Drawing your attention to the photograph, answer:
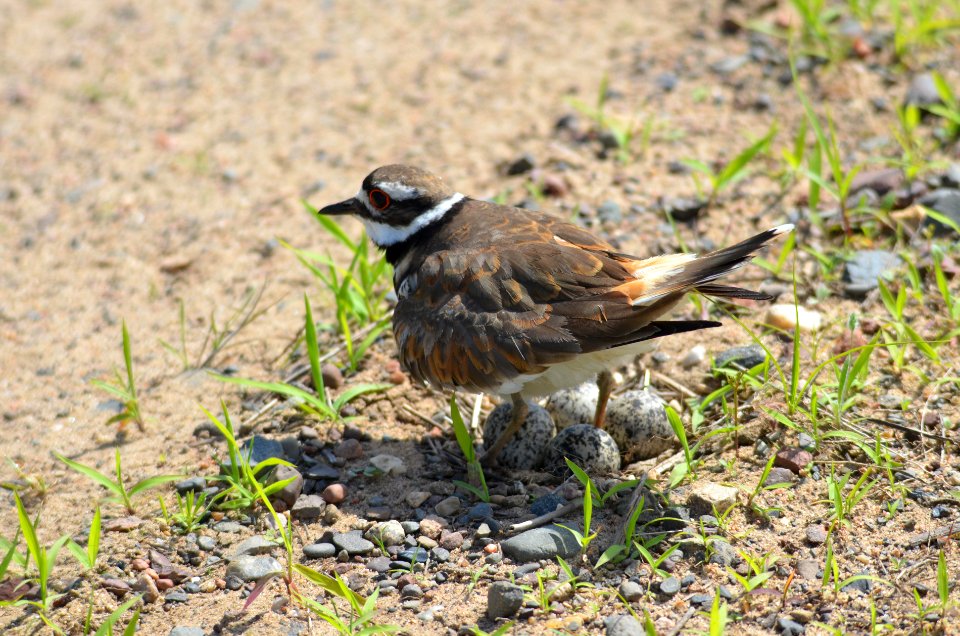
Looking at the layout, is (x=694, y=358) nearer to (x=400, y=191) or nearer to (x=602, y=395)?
(x=602, y=395)

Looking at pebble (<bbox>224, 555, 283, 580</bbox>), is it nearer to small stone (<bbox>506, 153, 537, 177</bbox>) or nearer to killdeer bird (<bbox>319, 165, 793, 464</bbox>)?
killdeer bird (<bbox>319, 165, 793, 464</bbox>)

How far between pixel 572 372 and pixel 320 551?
1.40m

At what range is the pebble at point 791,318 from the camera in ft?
17.7

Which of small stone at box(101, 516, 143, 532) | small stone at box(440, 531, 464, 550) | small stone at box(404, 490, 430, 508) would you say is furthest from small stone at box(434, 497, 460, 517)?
small stone at box(101, 516, 143, 532)

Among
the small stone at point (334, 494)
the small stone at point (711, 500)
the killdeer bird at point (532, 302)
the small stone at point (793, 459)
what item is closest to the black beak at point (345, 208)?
the killdeer bird at point (532, 302)

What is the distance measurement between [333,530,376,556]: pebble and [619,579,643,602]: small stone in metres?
1.13

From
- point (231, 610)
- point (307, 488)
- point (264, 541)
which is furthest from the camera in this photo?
point (307, 488)

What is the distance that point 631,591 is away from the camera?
4000mm

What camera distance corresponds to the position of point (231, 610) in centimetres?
411

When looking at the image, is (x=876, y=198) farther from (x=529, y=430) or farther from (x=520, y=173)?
(x=529, y=430)

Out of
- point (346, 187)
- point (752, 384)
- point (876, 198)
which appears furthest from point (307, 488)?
point (876, 198)

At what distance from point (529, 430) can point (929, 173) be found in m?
3.32

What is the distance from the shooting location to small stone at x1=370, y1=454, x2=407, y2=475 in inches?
194

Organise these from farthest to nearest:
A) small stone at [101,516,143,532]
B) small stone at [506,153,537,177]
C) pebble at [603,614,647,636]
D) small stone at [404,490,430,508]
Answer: small stone at [506,153,537,177]
small stone at [404,490,430,508]
small stone at [101,516,143,532]
pebble at [603,614,647,636]
